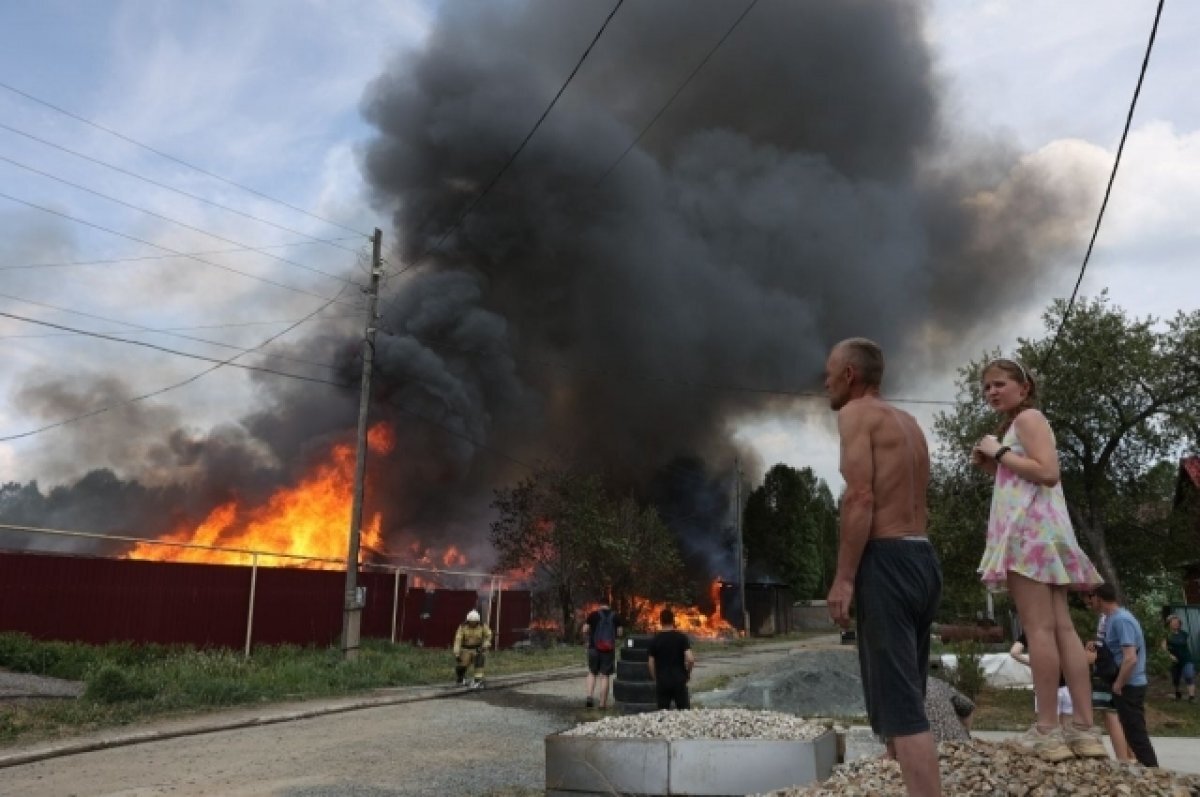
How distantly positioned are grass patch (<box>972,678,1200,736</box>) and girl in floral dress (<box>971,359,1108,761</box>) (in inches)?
292

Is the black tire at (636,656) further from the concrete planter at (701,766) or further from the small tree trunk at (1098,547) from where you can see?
the small tree trunk at (1098,547)

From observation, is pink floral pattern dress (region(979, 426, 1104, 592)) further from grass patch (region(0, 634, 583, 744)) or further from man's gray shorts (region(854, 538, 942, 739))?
grass patch (region(0, 634, 583, 744))

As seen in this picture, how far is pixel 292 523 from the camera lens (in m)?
27.2

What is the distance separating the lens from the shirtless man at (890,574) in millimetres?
2807

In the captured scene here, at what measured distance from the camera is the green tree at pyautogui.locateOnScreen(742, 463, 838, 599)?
53625 mm

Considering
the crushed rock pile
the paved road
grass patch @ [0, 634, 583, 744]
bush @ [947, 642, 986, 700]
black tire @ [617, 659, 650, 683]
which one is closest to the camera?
the paved road

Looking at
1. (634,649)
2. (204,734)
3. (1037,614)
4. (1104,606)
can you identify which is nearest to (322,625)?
(204,734)

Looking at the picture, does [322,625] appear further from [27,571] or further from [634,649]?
[634,649]

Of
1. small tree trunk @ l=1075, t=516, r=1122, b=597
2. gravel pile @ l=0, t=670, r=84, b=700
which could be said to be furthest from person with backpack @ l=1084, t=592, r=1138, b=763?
small tree trunk @ l=1075, t=516, r=1122, b=597

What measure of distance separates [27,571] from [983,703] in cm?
1599

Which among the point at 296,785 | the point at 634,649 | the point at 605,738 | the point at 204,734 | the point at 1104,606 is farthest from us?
the point at 634,649

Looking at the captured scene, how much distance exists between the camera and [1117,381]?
18.8 meters

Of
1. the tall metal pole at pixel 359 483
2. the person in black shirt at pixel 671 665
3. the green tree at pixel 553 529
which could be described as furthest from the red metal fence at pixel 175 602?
the person in black shirt at pixel 671 665

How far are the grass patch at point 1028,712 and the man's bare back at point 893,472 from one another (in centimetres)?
864
